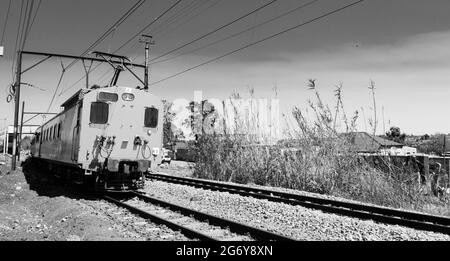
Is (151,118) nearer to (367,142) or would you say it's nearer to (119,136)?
(119,136)

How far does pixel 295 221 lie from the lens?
28.1 ft

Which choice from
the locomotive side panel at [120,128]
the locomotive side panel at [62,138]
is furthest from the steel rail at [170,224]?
the locomotive side panel at [62,138]

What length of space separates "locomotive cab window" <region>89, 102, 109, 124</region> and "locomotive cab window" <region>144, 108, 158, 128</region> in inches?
49.5

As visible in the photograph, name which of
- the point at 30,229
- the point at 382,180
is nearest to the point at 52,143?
the point at 30,229

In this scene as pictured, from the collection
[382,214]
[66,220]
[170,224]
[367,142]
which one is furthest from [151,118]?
[382,214]

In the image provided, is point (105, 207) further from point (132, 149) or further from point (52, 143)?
point (52, 143)

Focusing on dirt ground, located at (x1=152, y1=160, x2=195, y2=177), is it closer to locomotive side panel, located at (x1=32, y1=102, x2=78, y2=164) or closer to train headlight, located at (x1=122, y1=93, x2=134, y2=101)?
locomotive side panel, located at (x1=32, y1=102, x2=78, y2=164)

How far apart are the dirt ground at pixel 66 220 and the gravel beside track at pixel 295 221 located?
2.04 metres

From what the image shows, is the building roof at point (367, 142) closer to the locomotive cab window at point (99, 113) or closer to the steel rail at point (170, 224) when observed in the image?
the steel rail at point (170, 224)

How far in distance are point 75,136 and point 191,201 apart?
395cm

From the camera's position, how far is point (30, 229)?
328 inches

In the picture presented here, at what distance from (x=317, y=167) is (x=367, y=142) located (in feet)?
7.11

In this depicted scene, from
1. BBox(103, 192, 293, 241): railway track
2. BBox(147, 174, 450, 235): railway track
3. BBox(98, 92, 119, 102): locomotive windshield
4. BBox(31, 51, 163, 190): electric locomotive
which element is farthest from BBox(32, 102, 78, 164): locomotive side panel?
BBox(147, 174, 450, 235): railway track

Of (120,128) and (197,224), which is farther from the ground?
(120,128)
